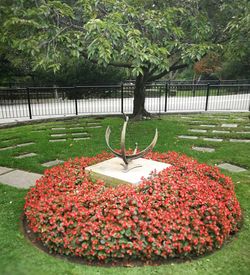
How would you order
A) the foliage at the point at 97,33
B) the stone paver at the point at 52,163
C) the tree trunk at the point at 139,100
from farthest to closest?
the tree trunk at the point at 139,100
the stone paver at the point at 52,163
the foliage at the point at 97,33

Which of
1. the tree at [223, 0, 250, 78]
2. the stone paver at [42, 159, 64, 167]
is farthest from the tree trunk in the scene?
the stone paver at [42, 159, 64, 167]

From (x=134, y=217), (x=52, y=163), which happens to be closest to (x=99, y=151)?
(x=52, y=163)

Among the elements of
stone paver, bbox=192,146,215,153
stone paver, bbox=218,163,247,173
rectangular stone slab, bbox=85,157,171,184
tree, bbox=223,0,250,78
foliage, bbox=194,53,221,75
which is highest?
tree, bbox=223,0,250,78

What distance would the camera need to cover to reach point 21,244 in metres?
3.02

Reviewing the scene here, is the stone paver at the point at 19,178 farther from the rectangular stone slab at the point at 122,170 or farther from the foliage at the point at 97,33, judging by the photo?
the foliage at the point at 97,33

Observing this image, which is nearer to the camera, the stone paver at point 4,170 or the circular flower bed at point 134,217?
the circular flower bed at point 134,217

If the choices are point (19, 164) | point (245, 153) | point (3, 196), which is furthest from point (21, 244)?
point (245, 153)

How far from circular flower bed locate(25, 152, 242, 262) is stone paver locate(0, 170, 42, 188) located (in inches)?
33.5

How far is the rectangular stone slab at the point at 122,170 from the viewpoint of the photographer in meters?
3.63

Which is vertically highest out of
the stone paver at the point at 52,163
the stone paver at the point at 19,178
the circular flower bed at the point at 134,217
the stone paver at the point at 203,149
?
the circular flower bed at the point at 134,217

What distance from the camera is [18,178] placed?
473 cm

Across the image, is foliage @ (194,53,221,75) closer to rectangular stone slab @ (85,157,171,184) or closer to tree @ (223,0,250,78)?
tree @ (223,0,250,78)

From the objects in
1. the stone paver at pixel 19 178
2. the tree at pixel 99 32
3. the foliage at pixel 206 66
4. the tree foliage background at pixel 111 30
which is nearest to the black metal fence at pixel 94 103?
the foliage at pixel 206 66

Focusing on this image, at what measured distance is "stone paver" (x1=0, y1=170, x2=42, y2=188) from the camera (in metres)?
4.51
